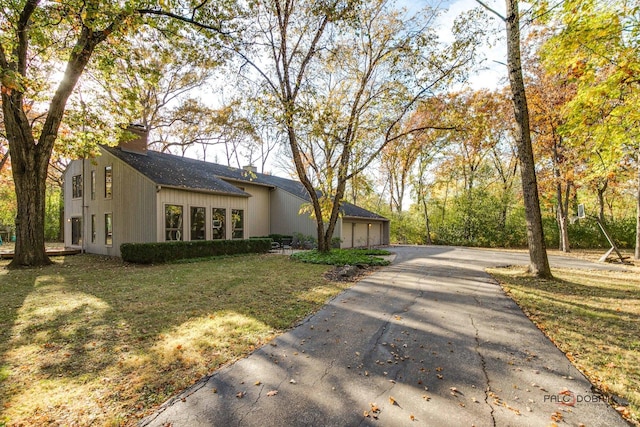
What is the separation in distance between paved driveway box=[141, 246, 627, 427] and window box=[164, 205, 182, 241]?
9.72 metres

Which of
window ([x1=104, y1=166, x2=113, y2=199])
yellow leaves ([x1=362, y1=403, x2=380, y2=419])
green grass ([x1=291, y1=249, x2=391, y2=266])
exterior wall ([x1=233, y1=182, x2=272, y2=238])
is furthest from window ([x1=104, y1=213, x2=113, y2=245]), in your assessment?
yellow leaves ([x1=362, y1=403, x2=380, y2=419])

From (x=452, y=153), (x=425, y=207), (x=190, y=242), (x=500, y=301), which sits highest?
(x=452, y=153)

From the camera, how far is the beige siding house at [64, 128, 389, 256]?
12.2 m

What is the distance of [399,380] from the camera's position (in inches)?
113

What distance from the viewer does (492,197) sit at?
24109mm

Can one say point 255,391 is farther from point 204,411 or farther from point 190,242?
point 190,242

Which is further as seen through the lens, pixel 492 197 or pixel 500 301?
pixel 492 197

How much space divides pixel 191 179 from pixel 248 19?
23.9 ft

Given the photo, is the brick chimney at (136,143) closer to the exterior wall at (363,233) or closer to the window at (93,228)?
the window at (93,228)

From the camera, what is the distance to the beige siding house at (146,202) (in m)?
12.2

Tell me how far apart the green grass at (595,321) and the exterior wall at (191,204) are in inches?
462

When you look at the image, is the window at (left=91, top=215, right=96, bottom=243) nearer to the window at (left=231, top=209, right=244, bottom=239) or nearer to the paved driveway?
the window at (left=231, top=209, right=244, bottom=239)

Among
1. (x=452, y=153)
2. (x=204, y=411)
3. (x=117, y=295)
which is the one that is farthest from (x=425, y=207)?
(x=204, y=411)

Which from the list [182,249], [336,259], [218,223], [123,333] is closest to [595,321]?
[123,333]
